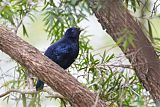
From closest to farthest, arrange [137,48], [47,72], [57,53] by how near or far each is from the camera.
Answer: [137,48]
[47,72]
[57,53]

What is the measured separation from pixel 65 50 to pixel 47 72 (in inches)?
34.0

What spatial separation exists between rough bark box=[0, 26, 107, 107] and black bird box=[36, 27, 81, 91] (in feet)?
2.54

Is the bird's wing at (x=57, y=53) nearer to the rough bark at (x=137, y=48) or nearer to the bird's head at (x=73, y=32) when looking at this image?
the bird's head at (x=73, y=32)

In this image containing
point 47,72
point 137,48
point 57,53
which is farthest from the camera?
point 57,53

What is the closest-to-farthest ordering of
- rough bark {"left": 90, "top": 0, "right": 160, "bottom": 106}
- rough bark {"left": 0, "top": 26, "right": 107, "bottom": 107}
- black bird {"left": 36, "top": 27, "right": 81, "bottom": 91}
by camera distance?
rough bark {"left": 90, "top": 0, "right": 160, "bottom": 106} < rough bark {"left": 0, "top": 26, "right": 107, "bottom": 107} < black bird {"left": 36, "top": 27, "right": 81, "bottom": 91}

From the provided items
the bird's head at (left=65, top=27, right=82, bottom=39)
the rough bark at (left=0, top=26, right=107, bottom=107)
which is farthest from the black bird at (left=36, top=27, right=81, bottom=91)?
the rough bark at (left=0, top=26, right=107, bottom=107)

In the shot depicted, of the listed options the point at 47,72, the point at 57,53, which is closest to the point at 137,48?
the point at 47,72

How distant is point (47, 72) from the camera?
2205 millimetres

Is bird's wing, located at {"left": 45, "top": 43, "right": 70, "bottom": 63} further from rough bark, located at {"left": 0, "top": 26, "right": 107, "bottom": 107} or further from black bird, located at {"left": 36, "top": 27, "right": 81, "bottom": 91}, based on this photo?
rough bark, located at {"left": 0, "top": 26, "right": 107, "bottom": 107}

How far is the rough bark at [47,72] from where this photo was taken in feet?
7.25

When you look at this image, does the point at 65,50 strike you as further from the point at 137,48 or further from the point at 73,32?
the point at 137,48

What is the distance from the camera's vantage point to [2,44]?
2232mm

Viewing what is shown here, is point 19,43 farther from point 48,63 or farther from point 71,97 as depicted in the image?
point 71,97

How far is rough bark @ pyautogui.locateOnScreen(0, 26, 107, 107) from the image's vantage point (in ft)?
7.25
